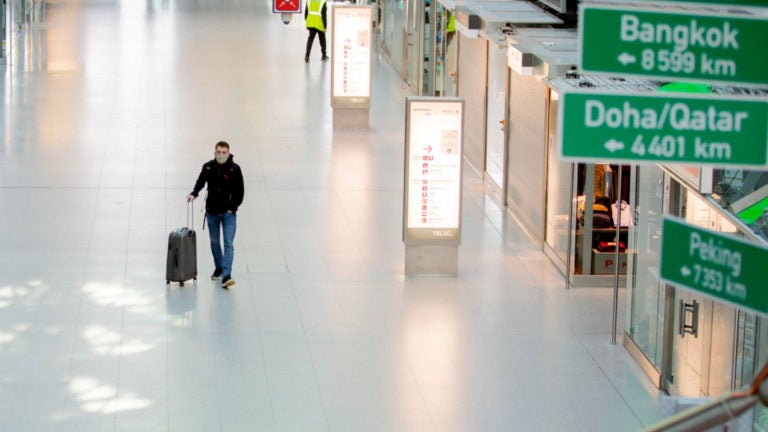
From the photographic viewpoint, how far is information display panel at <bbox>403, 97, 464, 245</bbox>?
14.9 metres

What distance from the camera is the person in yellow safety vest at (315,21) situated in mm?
32625

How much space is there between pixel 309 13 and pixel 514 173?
15.8 m

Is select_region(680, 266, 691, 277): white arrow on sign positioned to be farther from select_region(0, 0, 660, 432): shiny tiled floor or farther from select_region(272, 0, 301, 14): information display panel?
select_region(272, 0, 301, 14): information display panel

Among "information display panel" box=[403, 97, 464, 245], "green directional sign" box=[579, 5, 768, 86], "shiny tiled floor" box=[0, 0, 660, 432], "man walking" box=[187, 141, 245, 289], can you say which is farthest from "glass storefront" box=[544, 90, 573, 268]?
"green directional sign" box=[579, 5, 768, 86]

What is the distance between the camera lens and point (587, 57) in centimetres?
596

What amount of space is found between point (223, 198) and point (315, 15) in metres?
19.2

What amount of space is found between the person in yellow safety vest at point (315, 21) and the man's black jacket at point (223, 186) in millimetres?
18560

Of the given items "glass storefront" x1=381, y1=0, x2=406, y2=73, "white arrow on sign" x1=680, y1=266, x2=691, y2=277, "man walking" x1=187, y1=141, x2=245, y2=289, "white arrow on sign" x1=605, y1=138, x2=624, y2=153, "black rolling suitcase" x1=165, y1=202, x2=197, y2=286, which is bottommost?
"black rolling suitcase" x1=165, y1=202, x2=197, y2=286

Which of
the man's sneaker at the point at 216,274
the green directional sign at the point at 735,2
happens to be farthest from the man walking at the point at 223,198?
the green directional sign at the point at 735,2

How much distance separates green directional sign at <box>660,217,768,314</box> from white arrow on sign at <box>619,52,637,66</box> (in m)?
0.70

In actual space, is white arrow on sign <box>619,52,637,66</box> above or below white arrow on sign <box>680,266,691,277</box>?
above

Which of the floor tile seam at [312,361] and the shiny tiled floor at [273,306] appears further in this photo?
the shiny tiled floor at [273,306]

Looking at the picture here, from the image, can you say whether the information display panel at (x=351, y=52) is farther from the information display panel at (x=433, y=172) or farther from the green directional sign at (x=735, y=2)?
the green directional sign at (x=735, y=2)

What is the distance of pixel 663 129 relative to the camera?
5.95 m
